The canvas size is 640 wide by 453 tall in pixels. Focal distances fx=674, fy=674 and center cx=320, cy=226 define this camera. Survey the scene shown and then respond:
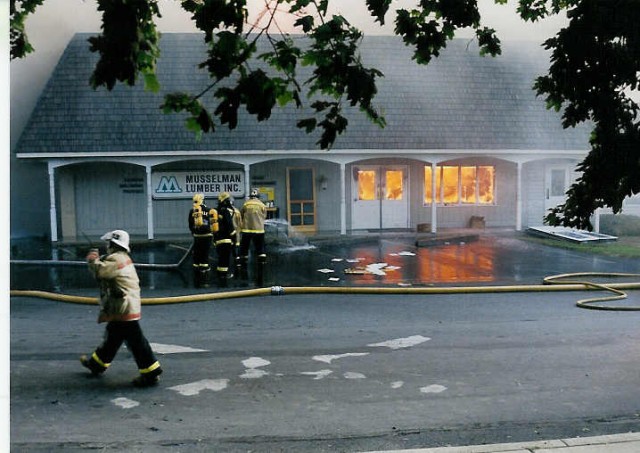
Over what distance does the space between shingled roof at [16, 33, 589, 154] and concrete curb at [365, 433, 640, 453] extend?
17.0 m

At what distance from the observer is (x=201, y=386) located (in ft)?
22.5

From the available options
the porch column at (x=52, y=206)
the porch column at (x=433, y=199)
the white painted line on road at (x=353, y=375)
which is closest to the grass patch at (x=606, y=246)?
the porch column at (x=433, y=199)

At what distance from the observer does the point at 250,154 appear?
21.2 m

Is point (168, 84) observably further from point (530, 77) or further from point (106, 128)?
point (530, 77)

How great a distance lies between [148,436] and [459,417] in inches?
106

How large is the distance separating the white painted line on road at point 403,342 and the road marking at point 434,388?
1.52 m

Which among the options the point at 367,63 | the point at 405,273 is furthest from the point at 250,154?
the point at 405,273

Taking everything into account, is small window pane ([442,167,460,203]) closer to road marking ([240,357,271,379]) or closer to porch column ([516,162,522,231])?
porch column ([516,162,522,231])

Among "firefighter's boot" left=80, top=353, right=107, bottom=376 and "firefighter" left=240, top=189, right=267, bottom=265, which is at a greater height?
"firefighter" left=240, top=189, right=267, bottom=265

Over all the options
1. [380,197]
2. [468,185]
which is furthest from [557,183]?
[380,197]

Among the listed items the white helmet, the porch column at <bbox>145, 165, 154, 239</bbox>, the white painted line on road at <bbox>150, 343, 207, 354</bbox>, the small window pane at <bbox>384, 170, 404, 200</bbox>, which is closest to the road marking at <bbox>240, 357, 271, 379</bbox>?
the white painted line on road at <bbox>150, 343, 207, 354</bbox>

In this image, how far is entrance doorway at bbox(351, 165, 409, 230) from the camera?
2334 cm

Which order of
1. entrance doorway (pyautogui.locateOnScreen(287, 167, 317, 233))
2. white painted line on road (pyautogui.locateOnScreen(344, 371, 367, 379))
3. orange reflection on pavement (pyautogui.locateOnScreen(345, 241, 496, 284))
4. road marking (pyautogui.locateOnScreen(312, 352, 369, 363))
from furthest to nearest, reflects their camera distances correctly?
entrance doorway (pyautogui.locateOnScreen(287, 167, 317, 233)), orange reflection on pavement (pyautogui.locateOnScreen(345, 241, 496, 284)), road marking (pyautogui.locateOnScreen(312, 352, 369, 363)), white painted line on road (pyautogui.locateOnScreen(344, 371, 367, 379))

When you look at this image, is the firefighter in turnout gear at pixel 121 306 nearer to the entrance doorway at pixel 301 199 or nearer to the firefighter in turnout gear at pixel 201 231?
the firefighter in turnout gear at pixel 201 231
